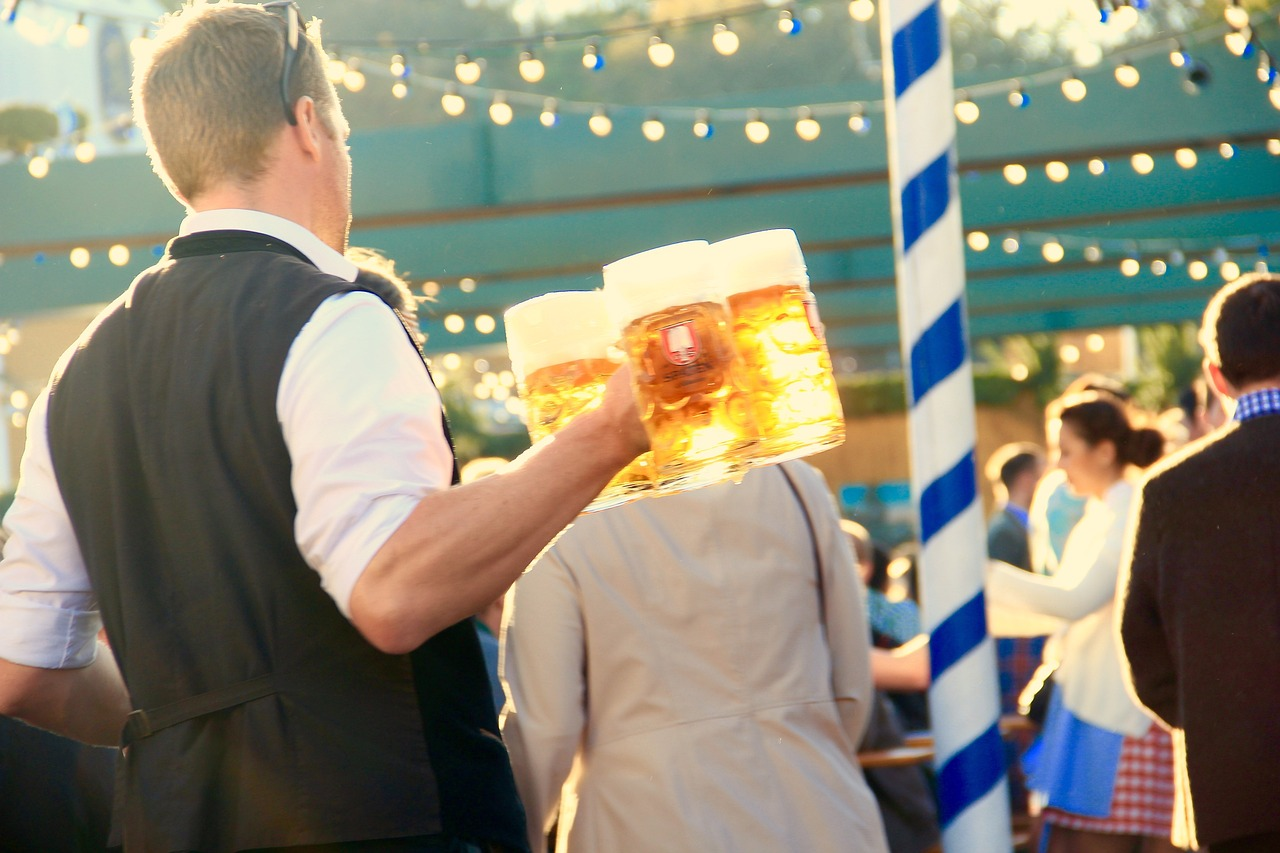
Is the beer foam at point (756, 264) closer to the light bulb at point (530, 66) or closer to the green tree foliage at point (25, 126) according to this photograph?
the light bulb at point (530, 66)

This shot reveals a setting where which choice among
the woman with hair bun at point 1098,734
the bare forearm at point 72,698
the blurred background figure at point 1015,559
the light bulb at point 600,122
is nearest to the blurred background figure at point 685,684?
the bare forearm at point 72,698

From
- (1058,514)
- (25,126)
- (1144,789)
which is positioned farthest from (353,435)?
(25,126)

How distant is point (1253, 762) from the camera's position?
2.31 metres

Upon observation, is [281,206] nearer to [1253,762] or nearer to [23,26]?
[1253,762]

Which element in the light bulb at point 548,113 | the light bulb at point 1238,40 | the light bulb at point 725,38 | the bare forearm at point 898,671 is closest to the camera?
the bare forearm at point 898,671

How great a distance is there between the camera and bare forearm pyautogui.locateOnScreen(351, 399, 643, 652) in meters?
1.15

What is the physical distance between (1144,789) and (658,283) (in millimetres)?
2613

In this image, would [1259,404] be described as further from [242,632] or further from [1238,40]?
[1238,40]

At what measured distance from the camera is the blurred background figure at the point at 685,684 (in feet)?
7.09

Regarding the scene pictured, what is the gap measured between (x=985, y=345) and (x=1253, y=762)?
18813 mm

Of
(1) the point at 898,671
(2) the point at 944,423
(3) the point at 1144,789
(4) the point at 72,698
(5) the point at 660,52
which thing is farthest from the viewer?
(5) the point at 660,52

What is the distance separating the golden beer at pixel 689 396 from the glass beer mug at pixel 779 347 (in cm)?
5

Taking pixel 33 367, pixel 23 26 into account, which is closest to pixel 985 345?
pixel 33 367

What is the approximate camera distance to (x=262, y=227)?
4.55 ft
